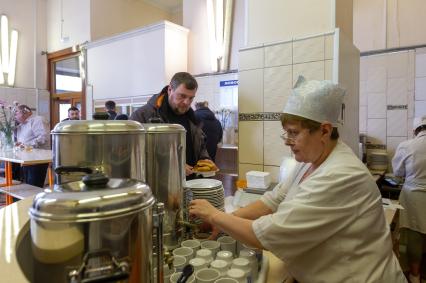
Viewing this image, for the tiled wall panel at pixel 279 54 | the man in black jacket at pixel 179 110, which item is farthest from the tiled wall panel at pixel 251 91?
the man in black jacket at pixel 179 110

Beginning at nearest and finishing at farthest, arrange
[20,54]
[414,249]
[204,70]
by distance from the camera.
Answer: [414,249] < [204,70] < [20,54]

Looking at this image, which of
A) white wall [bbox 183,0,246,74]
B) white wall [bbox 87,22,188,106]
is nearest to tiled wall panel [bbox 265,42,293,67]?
white wall [bbox 183,0,246,74]

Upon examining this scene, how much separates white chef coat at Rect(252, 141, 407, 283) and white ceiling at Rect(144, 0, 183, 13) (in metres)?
6.30

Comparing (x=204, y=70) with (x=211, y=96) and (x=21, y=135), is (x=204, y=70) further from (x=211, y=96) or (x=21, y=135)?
(x=21, y=135)

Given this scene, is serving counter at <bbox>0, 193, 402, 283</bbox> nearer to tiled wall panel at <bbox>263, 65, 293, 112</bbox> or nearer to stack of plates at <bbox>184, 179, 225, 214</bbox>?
stack of plates at <bbox>184, 179, 225, 214</bbox>

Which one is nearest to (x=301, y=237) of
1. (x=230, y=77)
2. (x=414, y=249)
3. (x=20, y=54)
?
(x=414, y=249)

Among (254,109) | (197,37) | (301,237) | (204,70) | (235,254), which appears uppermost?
(197,37)

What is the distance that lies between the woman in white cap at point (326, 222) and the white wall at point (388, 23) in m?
3.91

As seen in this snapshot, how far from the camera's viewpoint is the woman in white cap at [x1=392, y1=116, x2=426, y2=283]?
3.06 metres

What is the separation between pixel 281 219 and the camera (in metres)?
0.95

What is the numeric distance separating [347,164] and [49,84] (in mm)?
7162

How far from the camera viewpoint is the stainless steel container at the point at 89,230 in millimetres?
521

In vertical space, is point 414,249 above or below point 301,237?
below

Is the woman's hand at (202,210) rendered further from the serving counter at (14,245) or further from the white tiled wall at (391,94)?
the white tiled wall at (391,94)
